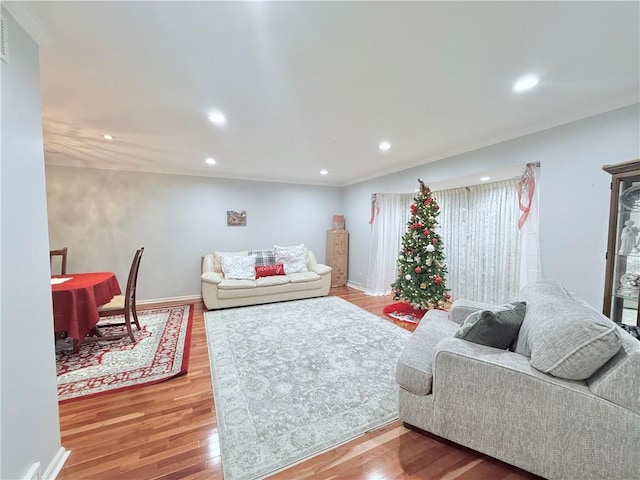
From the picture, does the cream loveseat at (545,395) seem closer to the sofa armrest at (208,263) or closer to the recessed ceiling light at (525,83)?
the recessed ceiling light at (525,83)

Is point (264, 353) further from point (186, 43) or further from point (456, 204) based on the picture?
point (456, 204)

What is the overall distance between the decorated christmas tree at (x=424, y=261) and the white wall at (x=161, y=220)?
266cm

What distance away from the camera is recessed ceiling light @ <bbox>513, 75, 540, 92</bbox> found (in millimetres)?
1751

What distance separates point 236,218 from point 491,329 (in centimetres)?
457

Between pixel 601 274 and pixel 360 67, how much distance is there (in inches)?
103

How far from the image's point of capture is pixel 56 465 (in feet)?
4.43

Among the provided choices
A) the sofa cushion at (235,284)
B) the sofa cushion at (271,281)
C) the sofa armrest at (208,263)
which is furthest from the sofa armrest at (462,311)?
the sofa armrest at (208,263)

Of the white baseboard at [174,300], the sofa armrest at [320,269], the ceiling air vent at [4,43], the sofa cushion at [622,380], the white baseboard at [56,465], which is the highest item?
the ceiling air vent at [4,43]

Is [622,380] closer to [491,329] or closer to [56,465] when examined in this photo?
[491,329]

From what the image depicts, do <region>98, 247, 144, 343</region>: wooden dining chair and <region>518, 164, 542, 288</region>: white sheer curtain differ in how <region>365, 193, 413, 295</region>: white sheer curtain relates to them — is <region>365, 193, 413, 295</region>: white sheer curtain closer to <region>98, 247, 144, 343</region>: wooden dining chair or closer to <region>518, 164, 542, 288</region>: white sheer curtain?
<region>518, 164, 542, 288</region>: white sheer curtain

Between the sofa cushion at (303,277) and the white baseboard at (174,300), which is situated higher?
the sofa cushion at (303,277)

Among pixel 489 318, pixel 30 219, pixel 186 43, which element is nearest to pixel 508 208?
pixel 489 318

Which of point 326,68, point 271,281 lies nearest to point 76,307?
point 271,281

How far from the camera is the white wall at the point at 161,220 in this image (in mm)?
3967
